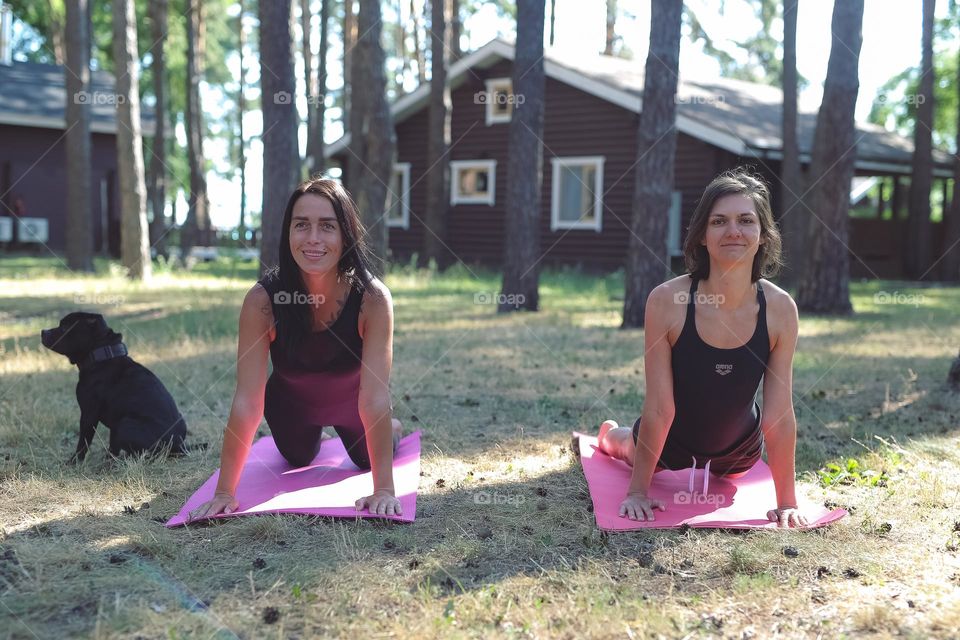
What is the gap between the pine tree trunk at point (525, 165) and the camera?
36.4 feet

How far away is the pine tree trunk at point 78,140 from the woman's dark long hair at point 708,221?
1347 cm

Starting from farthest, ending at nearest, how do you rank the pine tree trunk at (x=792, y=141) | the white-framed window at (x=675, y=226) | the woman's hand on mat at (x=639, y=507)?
the white-framed window at (x=675, y=226)
the pine tree trunk at (x=792, y=141)
the woman's hand on mat at (x=639, y=507)

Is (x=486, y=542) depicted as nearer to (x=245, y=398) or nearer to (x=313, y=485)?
(x=313, y=485)

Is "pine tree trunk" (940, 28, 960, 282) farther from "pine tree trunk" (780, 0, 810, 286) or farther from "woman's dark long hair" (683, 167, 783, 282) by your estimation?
"woman's dark long hair" (683, 167, 783, 282)

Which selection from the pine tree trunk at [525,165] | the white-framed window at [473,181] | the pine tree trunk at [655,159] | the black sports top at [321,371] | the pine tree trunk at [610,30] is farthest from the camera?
the pine tree trunk at [610,30]

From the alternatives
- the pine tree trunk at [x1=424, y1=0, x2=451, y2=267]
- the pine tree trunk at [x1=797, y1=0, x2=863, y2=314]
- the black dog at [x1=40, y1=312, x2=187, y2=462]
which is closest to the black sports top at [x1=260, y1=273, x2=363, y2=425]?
the black dog at [x1=40, y1=312, x2=187, y2=462]

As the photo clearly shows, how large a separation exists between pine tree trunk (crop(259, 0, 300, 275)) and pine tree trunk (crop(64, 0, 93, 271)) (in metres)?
6.45

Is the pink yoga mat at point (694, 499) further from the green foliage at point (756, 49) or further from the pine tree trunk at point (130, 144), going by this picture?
the green foliage at point (756, 49)

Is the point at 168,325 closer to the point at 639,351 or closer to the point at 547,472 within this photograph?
the point at 639,351

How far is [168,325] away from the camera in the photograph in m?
10.0

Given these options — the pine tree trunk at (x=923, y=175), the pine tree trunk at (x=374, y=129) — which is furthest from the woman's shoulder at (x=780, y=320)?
the pine tree trunk at (x=923, y=175)

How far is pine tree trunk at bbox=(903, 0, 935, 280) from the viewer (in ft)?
59.3

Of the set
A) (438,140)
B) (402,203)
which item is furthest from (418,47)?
(438,140)

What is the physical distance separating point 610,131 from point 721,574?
56.3 feet
